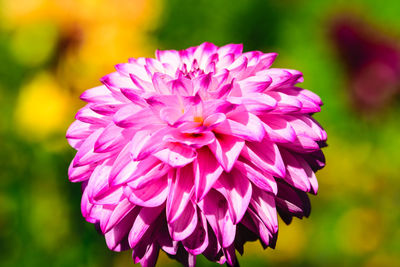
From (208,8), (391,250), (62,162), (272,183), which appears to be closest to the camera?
(272,183)

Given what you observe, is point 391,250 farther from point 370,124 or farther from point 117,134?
point 117,134

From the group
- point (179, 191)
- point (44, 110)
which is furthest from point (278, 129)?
point (44, 110)

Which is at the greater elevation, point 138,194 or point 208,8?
point 138,194

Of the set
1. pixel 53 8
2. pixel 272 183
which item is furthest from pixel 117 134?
pixel 53 8

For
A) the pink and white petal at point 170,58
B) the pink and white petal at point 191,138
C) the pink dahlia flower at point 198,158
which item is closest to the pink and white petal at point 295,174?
the pink dahlia flower at point 198,158

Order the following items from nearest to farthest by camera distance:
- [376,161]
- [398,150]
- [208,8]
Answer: [376,161]
[398,150]
[208,8]
